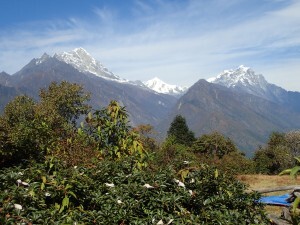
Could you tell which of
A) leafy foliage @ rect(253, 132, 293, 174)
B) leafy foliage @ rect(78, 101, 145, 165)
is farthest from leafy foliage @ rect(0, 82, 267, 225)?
leafy foliage @ rect(253, 132, 293, 174)

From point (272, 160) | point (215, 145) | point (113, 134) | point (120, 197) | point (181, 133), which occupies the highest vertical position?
point (113, 134)

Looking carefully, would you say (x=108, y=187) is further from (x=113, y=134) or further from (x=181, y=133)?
(x=181, y=133)

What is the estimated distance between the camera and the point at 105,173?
7.39 m

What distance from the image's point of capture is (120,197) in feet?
20.8

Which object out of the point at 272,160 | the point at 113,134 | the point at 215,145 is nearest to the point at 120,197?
the point at 113,134

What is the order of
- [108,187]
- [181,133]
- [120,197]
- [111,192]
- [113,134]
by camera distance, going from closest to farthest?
1. [120,197]
2. [111,192]
3. [108,187]
4. [113,134]
5. [181,133]

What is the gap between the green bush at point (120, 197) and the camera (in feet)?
18.9

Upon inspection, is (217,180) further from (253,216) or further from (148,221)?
(148,221)

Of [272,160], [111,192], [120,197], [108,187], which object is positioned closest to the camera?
[120,197]

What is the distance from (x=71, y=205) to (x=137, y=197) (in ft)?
3.85

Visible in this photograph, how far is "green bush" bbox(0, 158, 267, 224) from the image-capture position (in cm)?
578

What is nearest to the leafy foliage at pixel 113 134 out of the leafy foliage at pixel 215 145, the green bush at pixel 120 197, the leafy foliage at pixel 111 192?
the leafy foliage at pixel 111 192

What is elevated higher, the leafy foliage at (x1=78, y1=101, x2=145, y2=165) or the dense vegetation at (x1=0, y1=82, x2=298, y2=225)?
the leafy foliage at (x1=78, y1=101, x2=145, y2=165)

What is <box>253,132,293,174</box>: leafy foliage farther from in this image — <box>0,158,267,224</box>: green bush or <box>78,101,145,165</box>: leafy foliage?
<box>0,158,267,224</box>: green bush
